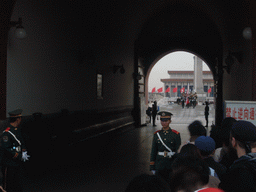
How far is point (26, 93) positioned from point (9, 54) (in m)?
0.90

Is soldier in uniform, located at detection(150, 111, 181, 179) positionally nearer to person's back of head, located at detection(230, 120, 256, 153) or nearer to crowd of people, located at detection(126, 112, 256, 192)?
crowd of people, located at detection(126, 112, 256, 192)

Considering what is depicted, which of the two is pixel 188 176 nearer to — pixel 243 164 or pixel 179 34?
pixel 243 164

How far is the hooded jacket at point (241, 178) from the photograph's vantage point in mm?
1738

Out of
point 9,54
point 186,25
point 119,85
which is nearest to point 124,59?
point 119,85

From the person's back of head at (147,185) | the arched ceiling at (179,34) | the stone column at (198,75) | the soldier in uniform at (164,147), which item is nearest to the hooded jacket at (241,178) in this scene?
the person's back of head at (147,185)

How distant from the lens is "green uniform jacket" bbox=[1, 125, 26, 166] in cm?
408

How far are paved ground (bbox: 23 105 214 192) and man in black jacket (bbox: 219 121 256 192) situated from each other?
330 cm

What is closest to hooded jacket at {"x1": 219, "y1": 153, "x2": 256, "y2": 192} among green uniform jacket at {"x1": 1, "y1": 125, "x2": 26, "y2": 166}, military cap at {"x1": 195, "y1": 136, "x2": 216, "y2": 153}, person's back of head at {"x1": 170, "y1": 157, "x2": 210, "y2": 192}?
person's back of head at {"x1": 170, "y1": 157, "x2": 210, "y2": 192}

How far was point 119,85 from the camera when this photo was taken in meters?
12.9

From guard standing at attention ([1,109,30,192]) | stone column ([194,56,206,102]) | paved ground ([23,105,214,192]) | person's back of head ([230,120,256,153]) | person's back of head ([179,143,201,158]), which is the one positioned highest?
stone column ([194,56,206,102])

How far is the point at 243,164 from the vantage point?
1.86 metres

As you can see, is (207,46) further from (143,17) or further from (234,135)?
(234,135)

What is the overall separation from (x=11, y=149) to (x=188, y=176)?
3103mm

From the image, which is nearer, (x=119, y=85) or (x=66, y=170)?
(x=66, y=170)
